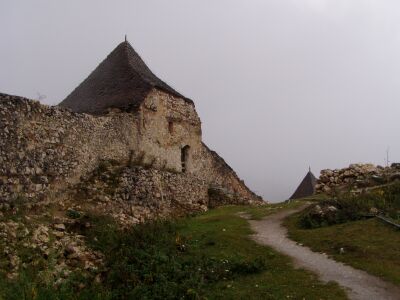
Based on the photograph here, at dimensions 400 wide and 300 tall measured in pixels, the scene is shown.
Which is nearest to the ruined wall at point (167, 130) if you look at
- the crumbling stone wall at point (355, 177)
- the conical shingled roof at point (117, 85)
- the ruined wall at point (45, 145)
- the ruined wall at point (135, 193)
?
the conical shingled roof at point (117, 85)

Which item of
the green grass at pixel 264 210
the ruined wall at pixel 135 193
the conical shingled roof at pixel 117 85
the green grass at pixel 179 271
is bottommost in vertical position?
the green grass at pixel 179 271

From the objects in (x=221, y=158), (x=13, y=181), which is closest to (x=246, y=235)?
(x=13, y=181)

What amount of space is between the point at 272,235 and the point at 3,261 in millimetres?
6224

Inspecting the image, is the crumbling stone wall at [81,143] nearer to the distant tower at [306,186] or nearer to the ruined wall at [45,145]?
the ruined wall at [45,145]

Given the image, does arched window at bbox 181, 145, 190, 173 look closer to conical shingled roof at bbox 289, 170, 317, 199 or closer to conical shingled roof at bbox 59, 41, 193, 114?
conical shingled roof at bbox 59, 41, 193, 114

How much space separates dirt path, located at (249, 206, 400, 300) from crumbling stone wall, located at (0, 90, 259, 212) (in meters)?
4.79

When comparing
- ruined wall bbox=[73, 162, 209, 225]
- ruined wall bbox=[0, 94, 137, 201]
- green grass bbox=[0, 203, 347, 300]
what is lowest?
green grass bbox=[0, 203, 347, 300]

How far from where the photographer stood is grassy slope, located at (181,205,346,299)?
774 cm

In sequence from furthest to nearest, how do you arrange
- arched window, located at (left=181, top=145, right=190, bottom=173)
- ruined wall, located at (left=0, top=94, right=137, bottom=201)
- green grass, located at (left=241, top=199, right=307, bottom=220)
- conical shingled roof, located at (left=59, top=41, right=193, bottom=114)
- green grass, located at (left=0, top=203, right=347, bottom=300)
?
arched window, located at (left=181, top=145, right=190, bottom=173) < conical shingled roof, located at (left=59, top=41, right=193, bottom=114) < green grass, located at (left=241, top=199, right=307, bottom=220) < ruined wall, located at (left=0, top=94, right=137, bottom=201) < green grass, located at (left=0, top=203, right=347, bottom=300)

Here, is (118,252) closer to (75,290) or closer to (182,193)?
(75,290)

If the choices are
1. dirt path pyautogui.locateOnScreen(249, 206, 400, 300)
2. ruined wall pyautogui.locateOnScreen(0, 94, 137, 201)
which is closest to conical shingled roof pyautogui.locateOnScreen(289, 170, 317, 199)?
dirt path pyautogui.locateOnScreen(249, 206, 400, 300)

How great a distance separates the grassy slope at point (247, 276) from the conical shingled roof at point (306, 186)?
13.6 m

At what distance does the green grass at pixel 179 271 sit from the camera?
7863 mm

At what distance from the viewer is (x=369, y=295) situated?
734 cm
